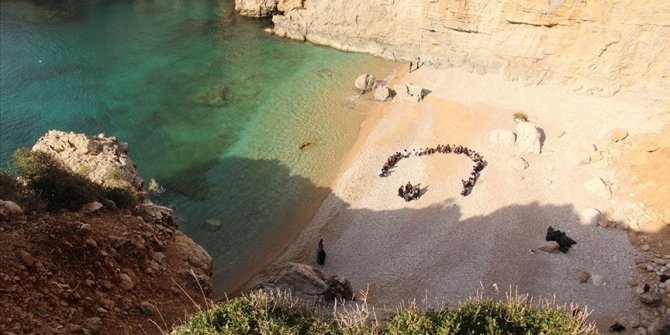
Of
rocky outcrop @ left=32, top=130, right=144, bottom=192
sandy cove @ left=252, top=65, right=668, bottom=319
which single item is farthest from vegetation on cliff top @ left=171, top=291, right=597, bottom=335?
rocky outcrop @ left=32, top=130, right=144, bottom=192

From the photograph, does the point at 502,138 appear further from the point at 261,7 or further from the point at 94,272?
the point at 261,7

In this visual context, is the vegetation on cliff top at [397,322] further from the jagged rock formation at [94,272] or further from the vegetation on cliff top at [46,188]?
the vegetation on cliff top at [46,188]

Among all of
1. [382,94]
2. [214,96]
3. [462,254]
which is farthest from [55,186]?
[382,94]

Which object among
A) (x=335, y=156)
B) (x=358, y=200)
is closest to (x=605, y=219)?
(x=358, y=200)

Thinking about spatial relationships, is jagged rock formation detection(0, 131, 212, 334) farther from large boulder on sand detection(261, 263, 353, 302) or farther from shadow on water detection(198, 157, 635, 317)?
shadow on water detection(198, 157, 635, 317)

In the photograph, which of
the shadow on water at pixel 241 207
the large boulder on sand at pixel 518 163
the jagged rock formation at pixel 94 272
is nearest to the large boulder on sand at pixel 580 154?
the large boulder on sand at pixel 518 163
